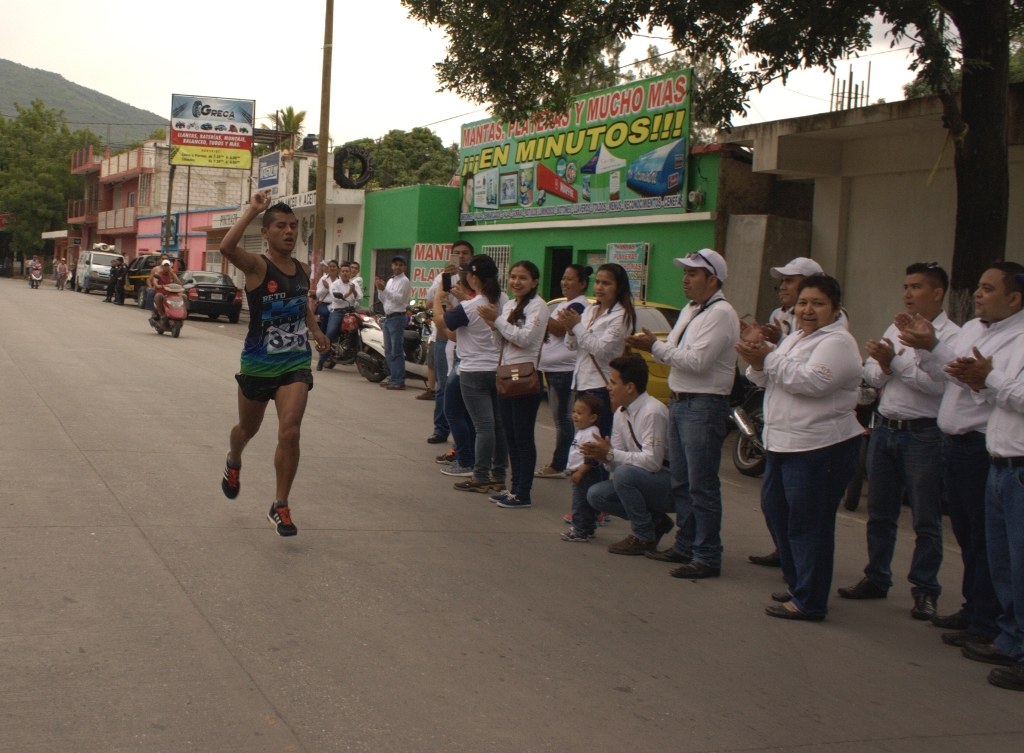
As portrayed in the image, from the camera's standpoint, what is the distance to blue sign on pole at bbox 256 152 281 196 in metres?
40.1

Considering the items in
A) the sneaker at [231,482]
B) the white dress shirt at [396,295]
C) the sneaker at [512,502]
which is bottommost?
the sneaker at [512,502]

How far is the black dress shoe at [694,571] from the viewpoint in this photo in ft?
19.7

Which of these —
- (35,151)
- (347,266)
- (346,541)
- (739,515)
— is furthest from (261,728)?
(35,151)

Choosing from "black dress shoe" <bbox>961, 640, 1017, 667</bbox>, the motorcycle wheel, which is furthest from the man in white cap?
the motorcycle wheel

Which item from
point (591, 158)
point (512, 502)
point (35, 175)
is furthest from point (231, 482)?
point (35, 175)

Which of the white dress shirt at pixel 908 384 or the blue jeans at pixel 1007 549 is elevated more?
the white dress shirt at pixel 908 384

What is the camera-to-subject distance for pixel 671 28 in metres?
11.6

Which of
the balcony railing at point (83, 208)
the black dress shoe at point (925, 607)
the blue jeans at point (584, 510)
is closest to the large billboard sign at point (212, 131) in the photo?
the balcony railing at point (83, 208)

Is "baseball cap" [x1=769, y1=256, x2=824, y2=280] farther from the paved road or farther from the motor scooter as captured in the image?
the motor scooter

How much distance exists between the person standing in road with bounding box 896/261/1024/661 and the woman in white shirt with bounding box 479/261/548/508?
115 inches

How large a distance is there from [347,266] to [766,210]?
691 cm

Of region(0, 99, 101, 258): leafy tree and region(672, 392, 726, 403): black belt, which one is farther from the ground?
region(0, 99, 101, 258): leafy tree

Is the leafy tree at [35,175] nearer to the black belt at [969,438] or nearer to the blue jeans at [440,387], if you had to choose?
the blue jeans at [440,387]

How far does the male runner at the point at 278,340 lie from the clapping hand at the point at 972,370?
3523 millimetres
